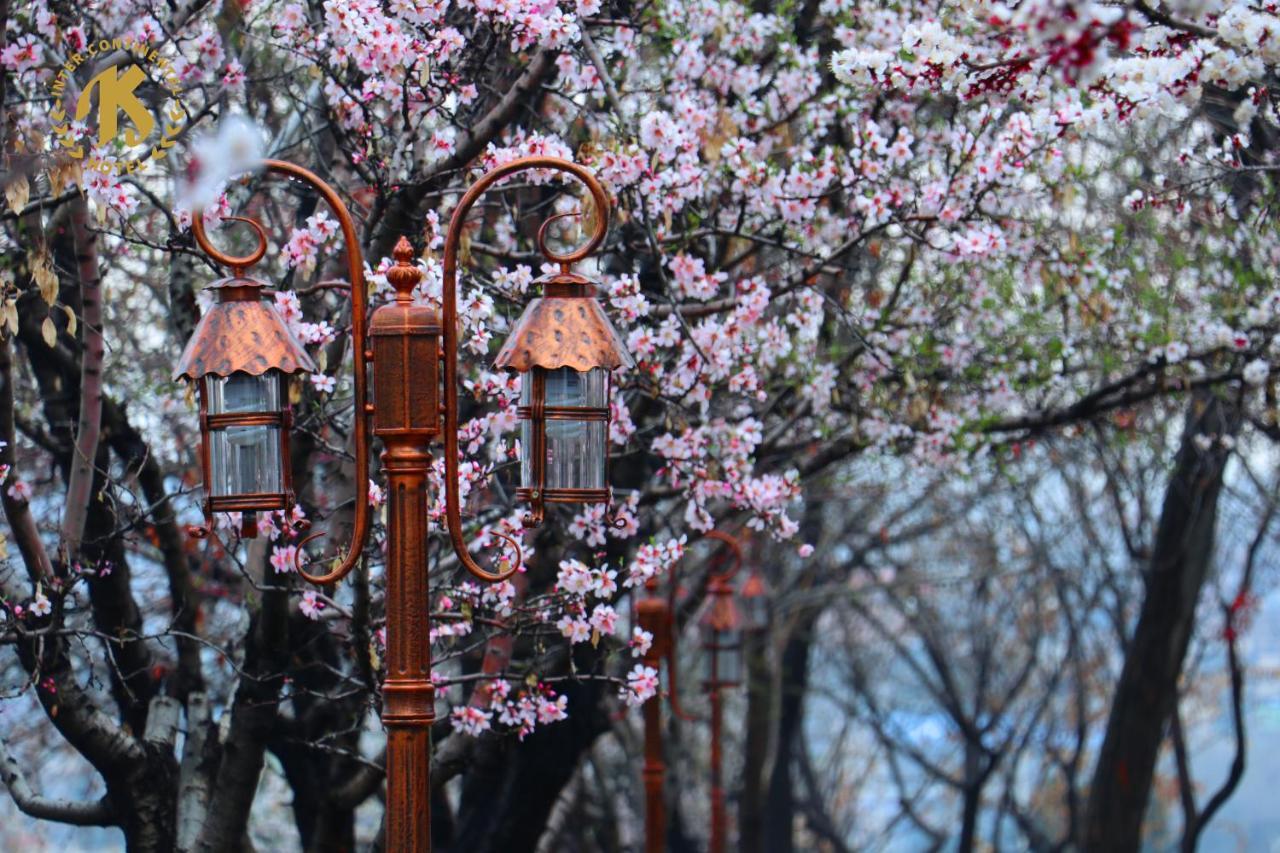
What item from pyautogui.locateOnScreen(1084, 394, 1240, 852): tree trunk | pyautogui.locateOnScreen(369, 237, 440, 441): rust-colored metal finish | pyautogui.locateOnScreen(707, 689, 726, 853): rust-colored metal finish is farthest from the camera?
pyautogui.locateOnScreen(707, 689, 726, 853): rust-colored metal finish

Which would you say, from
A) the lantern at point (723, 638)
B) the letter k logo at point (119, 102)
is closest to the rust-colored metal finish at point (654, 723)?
the lantern at point (723, 638)

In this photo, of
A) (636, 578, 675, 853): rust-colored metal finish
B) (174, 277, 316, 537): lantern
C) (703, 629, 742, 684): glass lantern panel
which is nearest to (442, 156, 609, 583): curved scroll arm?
(174, 277, 316, 537): lantern

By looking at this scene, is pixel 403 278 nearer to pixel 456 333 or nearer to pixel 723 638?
pixel 456 333

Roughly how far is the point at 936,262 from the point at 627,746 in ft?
26.1

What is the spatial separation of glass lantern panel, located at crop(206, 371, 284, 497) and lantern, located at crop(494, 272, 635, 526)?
634 millimetres

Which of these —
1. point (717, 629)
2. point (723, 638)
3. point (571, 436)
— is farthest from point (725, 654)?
point (571, 436)

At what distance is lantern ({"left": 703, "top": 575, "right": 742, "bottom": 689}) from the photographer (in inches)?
490

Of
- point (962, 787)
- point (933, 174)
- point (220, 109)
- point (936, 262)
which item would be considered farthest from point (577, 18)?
point (962, 787)

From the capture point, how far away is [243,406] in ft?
15.1

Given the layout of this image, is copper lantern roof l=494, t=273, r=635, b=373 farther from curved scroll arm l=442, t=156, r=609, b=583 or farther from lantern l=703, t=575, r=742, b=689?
lantern l=703, t=575, r=742, b=689

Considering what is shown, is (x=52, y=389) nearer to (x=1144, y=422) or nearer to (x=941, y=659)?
(x=1144, y=422)

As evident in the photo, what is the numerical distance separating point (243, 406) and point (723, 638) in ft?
27.7

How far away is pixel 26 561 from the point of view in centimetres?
684

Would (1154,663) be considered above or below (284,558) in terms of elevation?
above
